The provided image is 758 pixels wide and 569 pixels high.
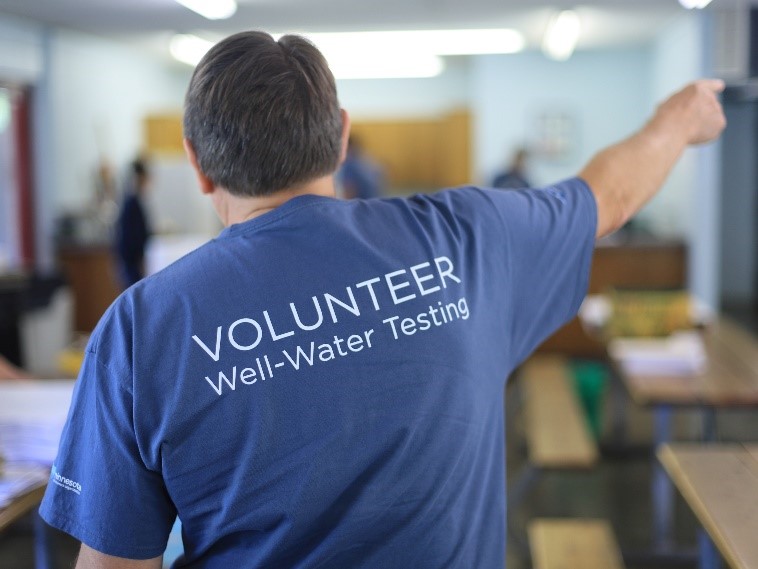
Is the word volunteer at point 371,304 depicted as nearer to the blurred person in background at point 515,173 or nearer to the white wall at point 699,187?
the white wall at point 699,187

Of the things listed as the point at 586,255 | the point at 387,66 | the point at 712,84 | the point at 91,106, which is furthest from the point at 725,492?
the point at 387,66

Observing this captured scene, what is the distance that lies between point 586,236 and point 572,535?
5.29 feet

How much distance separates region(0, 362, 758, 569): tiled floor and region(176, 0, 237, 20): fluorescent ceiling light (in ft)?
11.8

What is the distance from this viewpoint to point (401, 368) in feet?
3.87

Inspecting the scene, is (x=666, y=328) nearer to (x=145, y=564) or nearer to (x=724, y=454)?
(x=724, y=454)

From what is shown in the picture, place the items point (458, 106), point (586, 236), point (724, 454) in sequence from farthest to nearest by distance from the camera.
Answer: point (458, 106), point (724, 454), point (586, 236)

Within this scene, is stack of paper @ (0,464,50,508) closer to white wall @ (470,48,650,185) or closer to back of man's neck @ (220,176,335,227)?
back of man's neck @ (220,176,335,227)

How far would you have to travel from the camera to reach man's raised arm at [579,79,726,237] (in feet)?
4.87

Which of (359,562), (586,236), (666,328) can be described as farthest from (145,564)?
(666,328)

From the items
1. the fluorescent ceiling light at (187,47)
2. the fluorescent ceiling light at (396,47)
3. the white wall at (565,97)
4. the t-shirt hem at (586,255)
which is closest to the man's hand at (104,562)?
the t-shirt hem at (586,255)

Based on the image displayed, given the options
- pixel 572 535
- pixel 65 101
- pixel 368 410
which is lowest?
pixel 572 535

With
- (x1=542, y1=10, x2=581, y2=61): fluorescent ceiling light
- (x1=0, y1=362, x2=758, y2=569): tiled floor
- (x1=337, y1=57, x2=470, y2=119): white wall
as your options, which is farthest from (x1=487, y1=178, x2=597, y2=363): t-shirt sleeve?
(x1=337, y1=57, x2=470, y2=119): white wall

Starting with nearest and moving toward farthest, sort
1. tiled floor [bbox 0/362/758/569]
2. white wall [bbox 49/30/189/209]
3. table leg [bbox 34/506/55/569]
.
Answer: table leg [bbox 34/506/55/569], tiled floor [bbox 0/362/758/569], white wall [bbox 49/30/189/209]

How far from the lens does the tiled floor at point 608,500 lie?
3.70 meters
